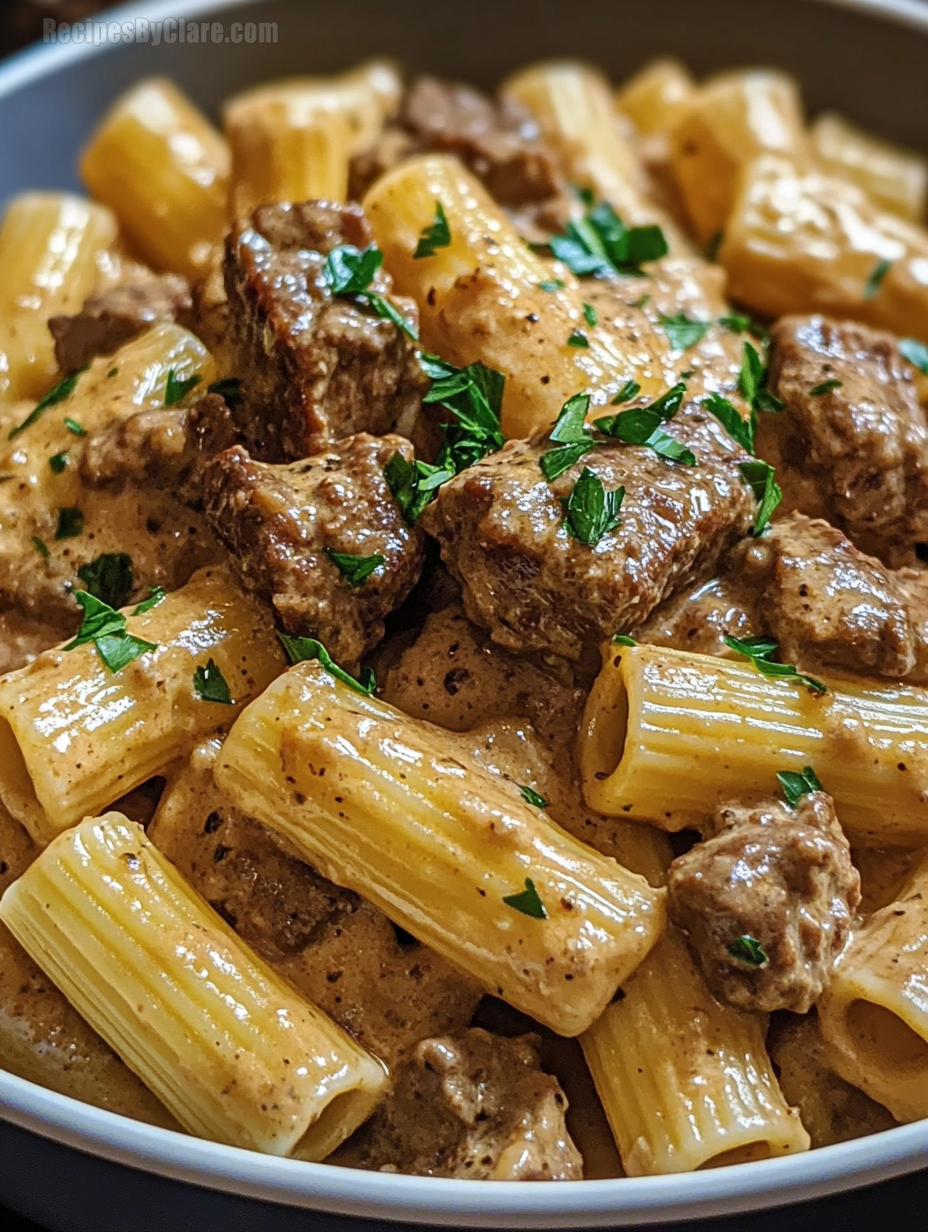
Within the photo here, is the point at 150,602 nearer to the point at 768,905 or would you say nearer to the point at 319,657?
the point at 319,657

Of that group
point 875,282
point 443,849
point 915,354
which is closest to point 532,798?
point 443,849

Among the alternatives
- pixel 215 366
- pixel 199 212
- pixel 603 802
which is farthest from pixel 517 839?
pixel 199 212

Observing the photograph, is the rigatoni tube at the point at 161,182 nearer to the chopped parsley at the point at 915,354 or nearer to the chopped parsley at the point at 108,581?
the chopped parsley at the point at 108,581

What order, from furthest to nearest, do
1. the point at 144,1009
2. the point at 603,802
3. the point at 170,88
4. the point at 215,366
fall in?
the point at 170,88
the point at 215,366
the point at 603,802
the point at 144,1009

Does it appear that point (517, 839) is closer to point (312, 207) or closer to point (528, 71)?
point (312, 207)

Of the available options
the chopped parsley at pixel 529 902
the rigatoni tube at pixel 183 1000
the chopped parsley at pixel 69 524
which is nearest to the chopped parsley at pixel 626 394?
the chopped parsley at pixel 529 902

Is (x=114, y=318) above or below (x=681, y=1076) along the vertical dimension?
above

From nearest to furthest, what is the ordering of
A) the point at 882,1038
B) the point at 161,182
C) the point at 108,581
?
the point at 882,1038
the point at 108,581
the point at 161,182
